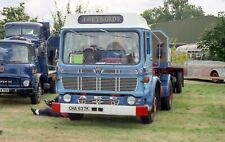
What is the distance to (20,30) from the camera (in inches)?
796

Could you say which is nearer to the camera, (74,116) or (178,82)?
(74,116)

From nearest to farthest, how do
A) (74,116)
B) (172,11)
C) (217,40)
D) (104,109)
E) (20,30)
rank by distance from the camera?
(104,109) → (74,116) → (20,30) → (217,40) → (172,11)

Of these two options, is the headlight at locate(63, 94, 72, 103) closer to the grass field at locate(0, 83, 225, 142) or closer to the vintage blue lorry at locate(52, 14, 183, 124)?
the vintage blue lorry at locate(52, 14, 183, 124)

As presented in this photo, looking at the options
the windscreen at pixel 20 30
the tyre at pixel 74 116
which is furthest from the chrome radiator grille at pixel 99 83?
the windscreen at pixel 20 30

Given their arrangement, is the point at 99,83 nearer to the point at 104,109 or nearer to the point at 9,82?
the point at 104,109

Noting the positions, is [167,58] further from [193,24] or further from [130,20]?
[193,24]

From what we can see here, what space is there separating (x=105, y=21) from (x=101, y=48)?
68cm

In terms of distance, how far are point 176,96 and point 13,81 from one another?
7.27m

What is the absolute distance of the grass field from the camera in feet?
34.3

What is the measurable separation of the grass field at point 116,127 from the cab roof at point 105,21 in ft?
8.21

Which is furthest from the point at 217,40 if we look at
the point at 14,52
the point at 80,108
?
the point at 80,108

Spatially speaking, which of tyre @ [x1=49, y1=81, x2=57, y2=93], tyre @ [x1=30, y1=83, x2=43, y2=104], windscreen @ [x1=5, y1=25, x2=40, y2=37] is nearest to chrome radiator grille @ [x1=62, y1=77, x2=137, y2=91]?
tyre @ [x1=30, y1=83, x2=43, y2=104]

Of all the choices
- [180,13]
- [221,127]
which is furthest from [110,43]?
[180,13]

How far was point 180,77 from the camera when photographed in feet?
69.6
